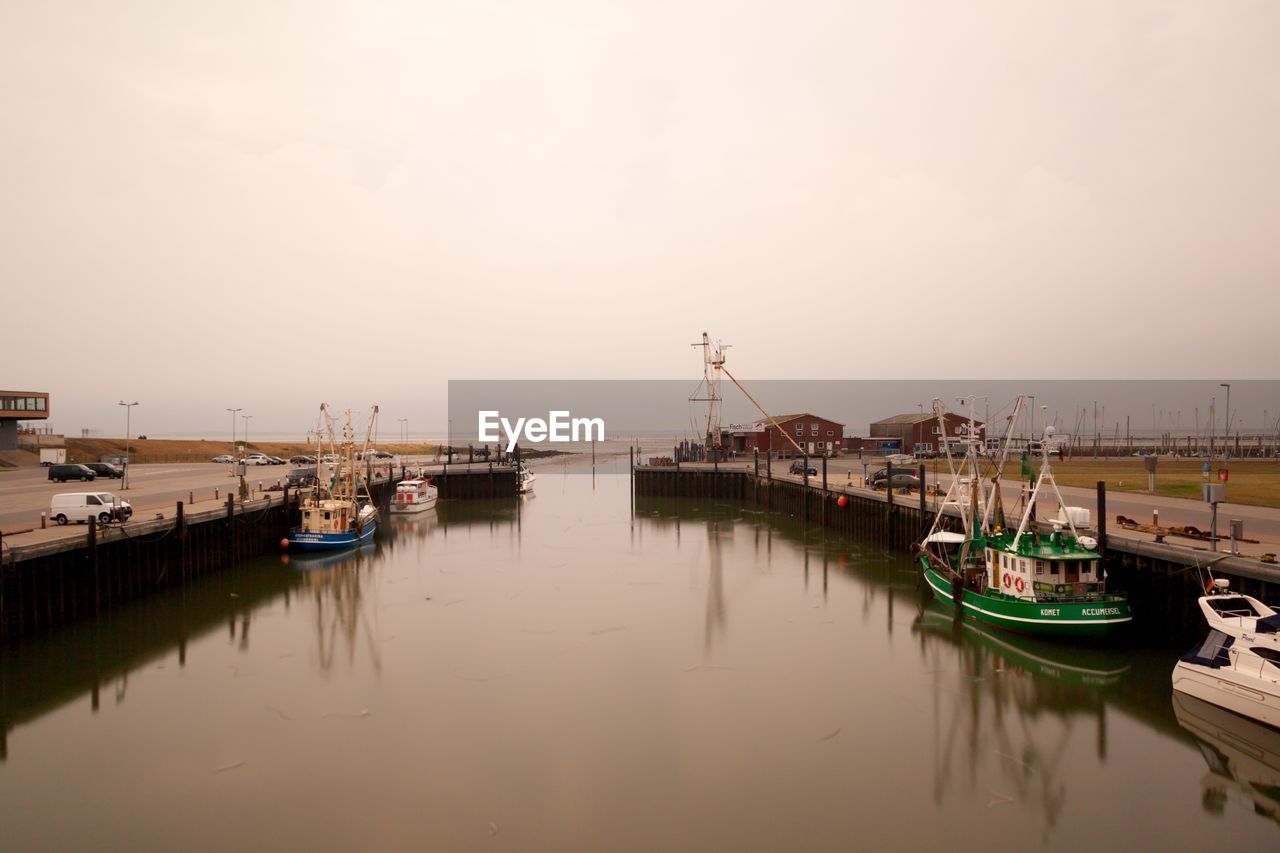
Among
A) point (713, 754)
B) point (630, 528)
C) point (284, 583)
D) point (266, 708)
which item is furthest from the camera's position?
point (630, 528)

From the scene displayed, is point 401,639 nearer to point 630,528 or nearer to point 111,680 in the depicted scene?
point 111,680

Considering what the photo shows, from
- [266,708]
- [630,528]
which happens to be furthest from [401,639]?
[630,528]

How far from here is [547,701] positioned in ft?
64.1

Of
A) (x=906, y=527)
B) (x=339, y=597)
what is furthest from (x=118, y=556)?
(x=906, y=527)

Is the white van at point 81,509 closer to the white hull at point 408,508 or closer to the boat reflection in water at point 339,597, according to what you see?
the boat reflection in water at point 339,597

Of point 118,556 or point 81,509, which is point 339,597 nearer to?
point 118,556

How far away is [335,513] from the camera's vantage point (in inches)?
1715

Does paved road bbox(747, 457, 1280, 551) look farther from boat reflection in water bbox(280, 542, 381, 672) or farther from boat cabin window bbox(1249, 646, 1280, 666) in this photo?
boat reflection in water bbox(280, 542, 381, 672)

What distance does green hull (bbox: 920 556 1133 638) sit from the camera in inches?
854

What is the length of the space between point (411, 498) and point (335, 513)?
20.5m

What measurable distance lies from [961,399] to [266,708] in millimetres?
25067

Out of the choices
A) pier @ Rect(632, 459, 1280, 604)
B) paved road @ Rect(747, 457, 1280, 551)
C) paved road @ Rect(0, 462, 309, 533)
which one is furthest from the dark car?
paved road @ Rect(747, 457, 1280, 551)

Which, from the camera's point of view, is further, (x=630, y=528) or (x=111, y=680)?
(x=630, y=528)

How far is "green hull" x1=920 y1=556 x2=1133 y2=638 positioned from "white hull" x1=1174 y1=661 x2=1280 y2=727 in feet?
11.3
